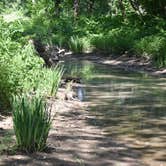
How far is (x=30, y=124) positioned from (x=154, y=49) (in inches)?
620

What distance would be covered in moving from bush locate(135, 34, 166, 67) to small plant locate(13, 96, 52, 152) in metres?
13.9

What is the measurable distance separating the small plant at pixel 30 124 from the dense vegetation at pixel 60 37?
0.09 metres

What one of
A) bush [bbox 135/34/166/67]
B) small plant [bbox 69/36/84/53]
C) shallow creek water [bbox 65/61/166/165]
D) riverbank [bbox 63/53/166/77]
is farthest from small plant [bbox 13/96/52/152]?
small plant [bbox 69/36/84/53]

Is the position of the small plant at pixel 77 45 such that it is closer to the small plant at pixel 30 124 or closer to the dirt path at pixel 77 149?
the dirt path at pixel 77 149

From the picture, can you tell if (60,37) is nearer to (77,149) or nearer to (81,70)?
(81,70)

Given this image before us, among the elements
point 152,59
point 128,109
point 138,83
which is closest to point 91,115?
point 128,109

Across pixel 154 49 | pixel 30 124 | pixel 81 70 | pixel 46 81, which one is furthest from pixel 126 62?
pixel 30 124

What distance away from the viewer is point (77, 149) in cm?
760

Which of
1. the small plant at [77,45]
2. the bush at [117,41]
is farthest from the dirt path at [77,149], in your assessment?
the small plant at [77,45]

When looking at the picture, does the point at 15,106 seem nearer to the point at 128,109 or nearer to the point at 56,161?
the point at 56,161

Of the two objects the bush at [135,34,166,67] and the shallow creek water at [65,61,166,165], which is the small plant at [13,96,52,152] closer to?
the shallow creek water at [65,61,166,165]

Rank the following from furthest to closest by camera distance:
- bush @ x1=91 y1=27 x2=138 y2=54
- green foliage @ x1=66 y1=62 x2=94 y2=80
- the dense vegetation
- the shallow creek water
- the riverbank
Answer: bush @ x1=91 y1=27 x2=138 y2=54, the riverbank, green foliage @ x1=66 y1=62 x2=94 y2=80, the dense vegetation, the shallow creek water

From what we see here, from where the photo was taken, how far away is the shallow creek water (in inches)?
324

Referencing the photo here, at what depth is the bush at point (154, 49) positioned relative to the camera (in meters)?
21.0
